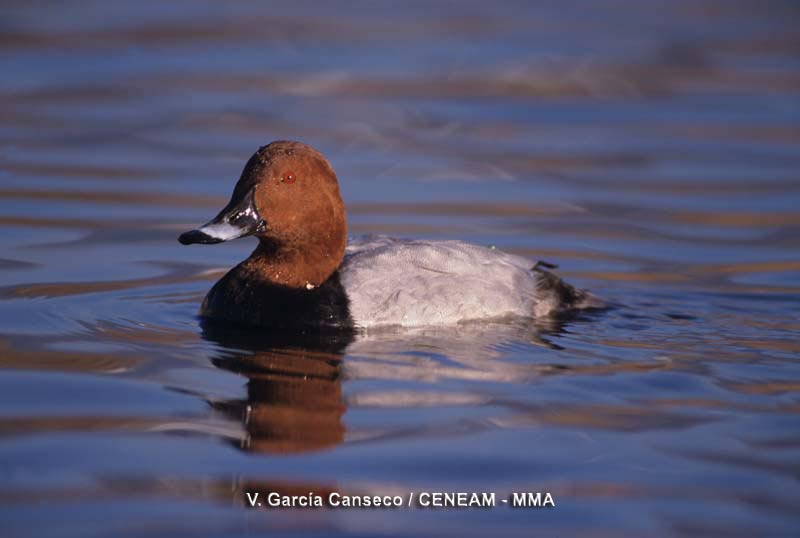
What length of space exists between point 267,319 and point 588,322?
169 centimetres

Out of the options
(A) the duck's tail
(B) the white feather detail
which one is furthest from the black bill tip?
(A) the duck's tail

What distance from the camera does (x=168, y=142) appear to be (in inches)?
461

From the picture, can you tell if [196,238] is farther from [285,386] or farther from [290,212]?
[285,386]

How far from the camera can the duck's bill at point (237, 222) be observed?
21.3 ft

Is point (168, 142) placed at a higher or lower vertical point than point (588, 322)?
higher

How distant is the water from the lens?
14.8 feet

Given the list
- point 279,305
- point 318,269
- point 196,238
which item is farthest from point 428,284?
point 196,238

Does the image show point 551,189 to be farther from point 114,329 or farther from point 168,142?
point 114,329

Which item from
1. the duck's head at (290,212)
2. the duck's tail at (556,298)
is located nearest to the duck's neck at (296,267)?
the duck's head at (290,212)

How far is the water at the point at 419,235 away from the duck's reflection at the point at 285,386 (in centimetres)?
2

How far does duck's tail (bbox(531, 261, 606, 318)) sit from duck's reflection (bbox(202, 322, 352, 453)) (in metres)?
1.24

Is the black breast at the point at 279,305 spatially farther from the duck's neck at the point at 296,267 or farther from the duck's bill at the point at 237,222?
the duck's bill at the point at 237,222

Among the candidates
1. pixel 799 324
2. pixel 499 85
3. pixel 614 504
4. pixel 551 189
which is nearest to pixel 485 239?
pixel 551 189

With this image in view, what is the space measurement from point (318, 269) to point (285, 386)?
1303mm
